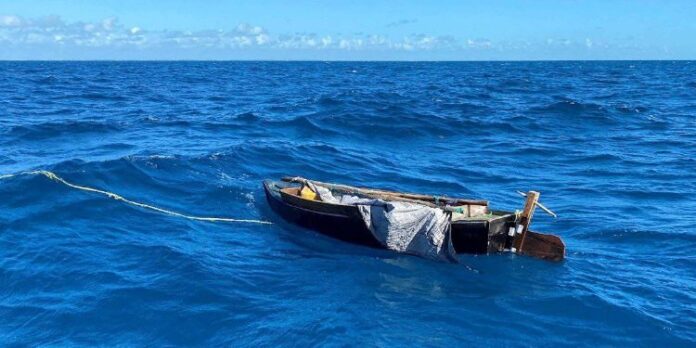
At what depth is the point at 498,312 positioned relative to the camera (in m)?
12.8

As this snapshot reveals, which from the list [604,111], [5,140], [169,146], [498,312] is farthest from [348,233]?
[604,111]

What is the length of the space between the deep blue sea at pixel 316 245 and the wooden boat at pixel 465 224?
0.29 meters

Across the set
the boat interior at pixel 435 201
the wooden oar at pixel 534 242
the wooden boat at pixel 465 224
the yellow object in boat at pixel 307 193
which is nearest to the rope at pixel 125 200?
the yellow object in boat at pixel 307 193

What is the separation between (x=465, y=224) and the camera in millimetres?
14883

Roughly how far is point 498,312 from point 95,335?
7.76m

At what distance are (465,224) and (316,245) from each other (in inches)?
160

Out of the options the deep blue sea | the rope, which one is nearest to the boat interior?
the deep blue sea

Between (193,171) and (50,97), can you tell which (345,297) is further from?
(50,97)

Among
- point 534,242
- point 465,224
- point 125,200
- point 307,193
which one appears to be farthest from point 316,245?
point 125,200

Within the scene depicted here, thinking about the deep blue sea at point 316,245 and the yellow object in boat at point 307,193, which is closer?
the deep blue sea at point 316,245

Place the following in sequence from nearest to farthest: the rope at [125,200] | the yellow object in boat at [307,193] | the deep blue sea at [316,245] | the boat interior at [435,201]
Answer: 1. the deep blue sea at [316,245]
2. the boat interior at [435,201]
3. the yellow object in boat at [307,193]
4. the rope at [125,200]

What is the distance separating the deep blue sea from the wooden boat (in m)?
0.29

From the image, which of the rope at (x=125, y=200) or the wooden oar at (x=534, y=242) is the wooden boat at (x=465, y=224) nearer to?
the wooden oar at (x=534, y=242)

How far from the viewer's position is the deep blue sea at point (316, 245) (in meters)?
12.1
